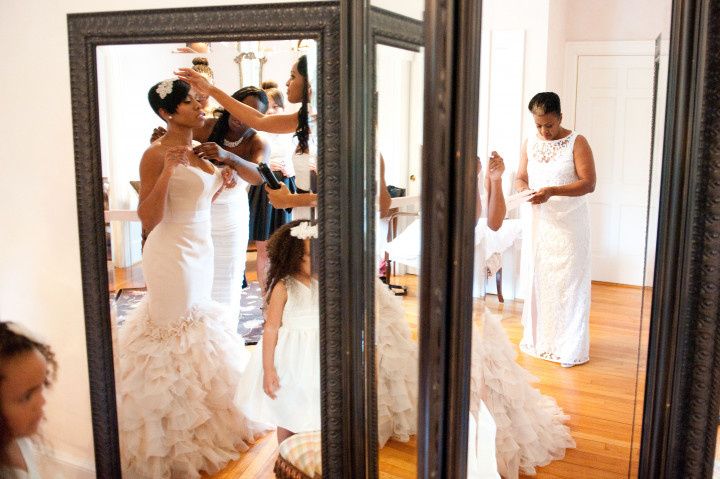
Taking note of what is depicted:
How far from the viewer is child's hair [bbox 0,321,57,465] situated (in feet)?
4.54

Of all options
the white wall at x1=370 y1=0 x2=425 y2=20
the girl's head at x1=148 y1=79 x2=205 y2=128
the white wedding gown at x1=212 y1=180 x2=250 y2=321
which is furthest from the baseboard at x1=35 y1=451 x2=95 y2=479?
the white wall at x1=370 y1=0 x2=425 y2=20

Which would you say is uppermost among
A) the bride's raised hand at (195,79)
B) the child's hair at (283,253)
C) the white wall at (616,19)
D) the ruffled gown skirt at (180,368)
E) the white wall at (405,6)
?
the white wall at (405,6)

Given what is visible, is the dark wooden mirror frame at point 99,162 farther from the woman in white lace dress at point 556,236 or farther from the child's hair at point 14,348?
the woman in white lace dress at point 556,236

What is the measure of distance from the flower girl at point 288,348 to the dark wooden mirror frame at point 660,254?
0.28m

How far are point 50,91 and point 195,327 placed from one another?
1.86 ft

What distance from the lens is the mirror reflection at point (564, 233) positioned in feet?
2.78

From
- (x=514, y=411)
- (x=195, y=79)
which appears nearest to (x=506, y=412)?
(x=514, y=411)

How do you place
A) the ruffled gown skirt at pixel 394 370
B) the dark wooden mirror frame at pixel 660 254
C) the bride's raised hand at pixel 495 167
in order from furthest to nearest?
1. the ruffled gown skirt at pixel 394 370
2. the bride's raised hand at pixel 495 167
3. the dark wooden mirror frame at pixel 660 254

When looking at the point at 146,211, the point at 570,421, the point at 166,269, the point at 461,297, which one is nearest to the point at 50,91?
the point at 146,211

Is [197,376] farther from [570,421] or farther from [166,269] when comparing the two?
[570,421]

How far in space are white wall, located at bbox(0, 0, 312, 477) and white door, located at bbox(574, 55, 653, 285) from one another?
94 cm

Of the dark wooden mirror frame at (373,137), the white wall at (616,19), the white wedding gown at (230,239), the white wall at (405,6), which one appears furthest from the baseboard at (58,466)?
the white wall at (616,19)

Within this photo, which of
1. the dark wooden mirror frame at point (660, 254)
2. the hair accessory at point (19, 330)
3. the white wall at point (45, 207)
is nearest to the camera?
the dark wooden mirror frame at point (660, 254)

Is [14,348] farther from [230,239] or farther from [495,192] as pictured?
[495,192]
